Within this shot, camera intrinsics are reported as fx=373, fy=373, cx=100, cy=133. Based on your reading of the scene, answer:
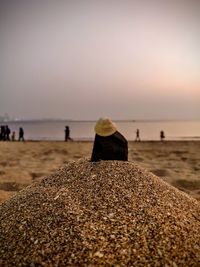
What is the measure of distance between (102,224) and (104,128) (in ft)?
7.00

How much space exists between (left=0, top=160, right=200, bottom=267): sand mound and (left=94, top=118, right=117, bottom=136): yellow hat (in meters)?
0.69

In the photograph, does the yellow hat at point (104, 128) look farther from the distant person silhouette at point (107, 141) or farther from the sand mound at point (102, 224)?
the sand mound at point (102, 224)

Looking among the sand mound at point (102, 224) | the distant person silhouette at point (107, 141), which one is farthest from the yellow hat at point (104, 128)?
the sand mound at point (102, 224)

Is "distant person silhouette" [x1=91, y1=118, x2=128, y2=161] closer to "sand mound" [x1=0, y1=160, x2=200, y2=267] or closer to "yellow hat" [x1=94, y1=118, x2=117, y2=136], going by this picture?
"yellow hat" [x1=94, y1=118, x2=117, y2=136]

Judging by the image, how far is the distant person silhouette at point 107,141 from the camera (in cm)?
596

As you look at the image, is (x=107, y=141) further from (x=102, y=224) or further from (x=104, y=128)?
(x=102, y=224)

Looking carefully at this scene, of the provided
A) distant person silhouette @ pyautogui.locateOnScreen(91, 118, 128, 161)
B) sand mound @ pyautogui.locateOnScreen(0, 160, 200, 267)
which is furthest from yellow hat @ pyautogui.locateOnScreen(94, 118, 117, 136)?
sand mound @ pyautogui.locateOnScreen(0, 160, 200, 267)

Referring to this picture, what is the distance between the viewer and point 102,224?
4172 mm

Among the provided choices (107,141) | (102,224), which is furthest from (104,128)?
(102,224)

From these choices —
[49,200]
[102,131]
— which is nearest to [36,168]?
[102,131]

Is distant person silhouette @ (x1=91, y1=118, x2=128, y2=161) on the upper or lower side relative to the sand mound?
upper

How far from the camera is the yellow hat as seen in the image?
5980mm

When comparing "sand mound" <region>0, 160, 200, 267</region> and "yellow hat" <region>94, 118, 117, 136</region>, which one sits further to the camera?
"yellow hat" <region>94, 118, 117, 136</region>

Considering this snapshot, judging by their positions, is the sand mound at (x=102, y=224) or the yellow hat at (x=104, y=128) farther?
the yellow hat at (x=104, y=128)
